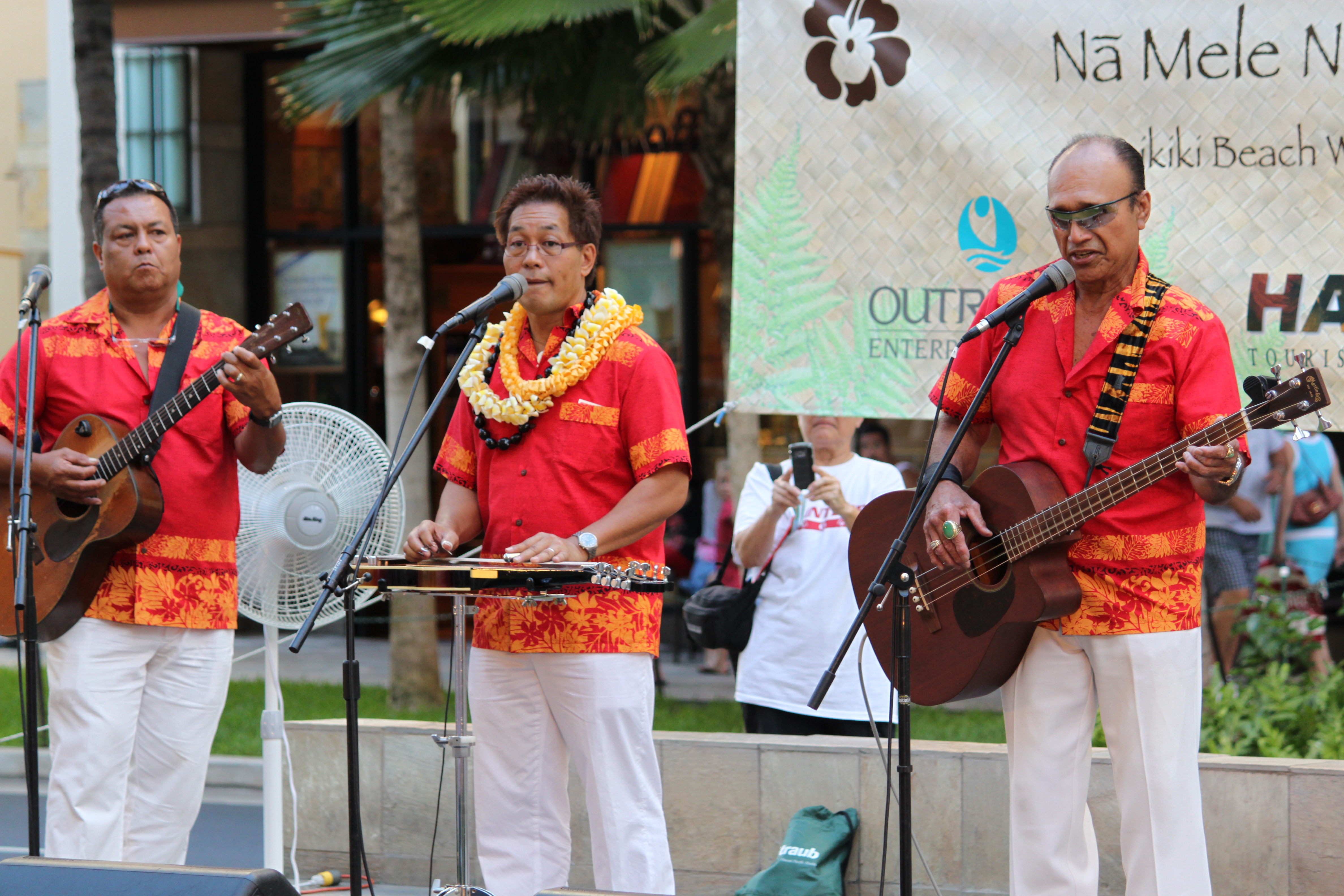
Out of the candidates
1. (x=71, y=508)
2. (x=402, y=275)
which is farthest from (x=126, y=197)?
(x=402, y=275)

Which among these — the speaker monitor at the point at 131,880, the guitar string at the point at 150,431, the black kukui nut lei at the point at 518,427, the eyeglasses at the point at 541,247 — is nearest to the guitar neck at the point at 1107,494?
the black kukui nut lei at the point at 518,427

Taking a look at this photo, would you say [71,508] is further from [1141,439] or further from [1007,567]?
[1141,439]

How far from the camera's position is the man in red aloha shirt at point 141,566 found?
3.98 m

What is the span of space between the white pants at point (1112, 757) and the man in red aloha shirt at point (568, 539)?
93 cm

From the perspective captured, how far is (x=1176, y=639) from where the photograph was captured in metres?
3.40

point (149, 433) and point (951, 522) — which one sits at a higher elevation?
point (149, 433)

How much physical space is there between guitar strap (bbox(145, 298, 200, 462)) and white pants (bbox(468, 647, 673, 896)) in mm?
1143

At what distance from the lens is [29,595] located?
3775mm

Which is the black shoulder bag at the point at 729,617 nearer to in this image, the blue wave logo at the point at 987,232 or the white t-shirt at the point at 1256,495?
the blue wave logo at the point at 987,232

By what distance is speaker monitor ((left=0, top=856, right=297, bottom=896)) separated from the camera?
8.96ft

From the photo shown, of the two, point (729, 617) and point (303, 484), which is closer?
point (303, 484)

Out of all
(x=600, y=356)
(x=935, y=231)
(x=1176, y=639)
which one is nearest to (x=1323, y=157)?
(x=935, y=231)

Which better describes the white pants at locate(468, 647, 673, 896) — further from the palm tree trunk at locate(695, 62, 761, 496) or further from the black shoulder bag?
the palm tree trunk at locate(695, 62, 761, 496)

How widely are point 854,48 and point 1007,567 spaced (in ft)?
6.92
